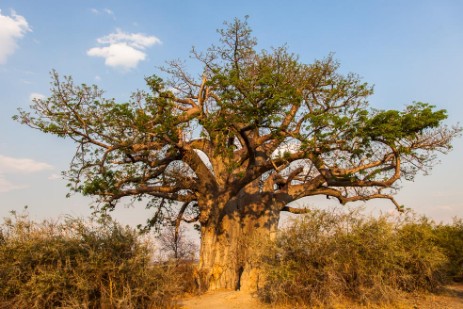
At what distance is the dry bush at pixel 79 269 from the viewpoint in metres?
6.71

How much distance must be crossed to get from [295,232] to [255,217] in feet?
15.5

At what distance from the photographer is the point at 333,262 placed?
7.74 meters

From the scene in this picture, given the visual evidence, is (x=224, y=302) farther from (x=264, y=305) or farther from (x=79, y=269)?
(x=79, y=269)

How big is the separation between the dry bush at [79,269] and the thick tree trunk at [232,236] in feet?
13.4

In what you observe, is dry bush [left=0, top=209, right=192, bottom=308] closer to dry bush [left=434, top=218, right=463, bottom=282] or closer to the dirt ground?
the dirt ground

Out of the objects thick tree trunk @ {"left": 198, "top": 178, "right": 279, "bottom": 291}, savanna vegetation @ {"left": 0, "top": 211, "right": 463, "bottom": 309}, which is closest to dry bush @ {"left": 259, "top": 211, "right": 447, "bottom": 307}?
savanna vegetation @ {"left": 0, "top": 211, "right": 463, "bottom": 309}

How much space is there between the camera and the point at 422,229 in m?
9.54

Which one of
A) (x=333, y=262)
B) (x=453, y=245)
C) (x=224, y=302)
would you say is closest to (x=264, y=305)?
(x=224, y=302)

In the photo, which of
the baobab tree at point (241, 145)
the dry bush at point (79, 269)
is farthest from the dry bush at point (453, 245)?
the dry bush at point (79, 269)

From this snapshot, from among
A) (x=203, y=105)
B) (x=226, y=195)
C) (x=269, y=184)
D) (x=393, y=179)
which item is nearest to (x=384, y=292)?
(x=393, y=179)

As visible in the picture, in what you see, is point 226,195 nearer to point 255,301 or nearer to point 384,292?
point 255,301

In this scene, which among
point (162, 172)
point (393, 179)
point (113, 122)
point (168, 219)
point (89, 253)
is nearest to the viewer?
point (89, 253)

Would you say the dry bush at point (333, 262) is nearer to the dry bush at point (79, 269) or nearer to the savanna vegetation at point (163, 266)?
the savanna vegetation at point (163, 266)

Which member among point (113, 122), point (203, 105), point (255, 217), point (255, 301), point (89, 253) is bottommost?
point (255, 301)
